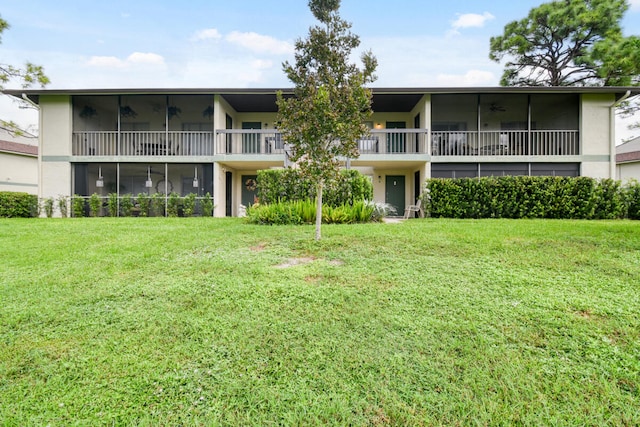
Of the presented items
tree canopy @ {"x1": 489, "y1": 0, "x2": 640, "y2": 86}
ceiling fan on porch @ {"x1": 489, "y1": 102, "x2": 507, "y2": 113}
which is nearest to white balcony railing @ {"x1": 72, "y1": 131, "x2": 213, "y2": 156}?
ceiling fan on porch @ {"x1": 489, "y1": 102, "x2": 507, "y2": 113}

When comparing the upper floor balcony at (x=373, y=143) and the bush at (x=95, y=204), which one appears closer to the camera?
the bush at (x=95, y=204)

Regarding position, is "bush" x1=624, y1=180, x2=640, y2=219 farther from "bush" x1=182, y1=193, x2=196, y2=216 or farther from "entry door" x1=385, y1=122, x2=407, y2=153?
"bush" x1=182, y1=193, x2=196, y2=216

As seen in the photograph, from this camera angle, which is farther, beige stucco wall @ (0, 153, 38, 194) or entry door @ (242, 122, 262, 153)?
beige stucco wall @ (0, 153, 38, 194)

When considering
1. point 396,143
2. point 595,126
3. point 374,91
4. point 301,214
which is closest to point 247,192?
point 396,143

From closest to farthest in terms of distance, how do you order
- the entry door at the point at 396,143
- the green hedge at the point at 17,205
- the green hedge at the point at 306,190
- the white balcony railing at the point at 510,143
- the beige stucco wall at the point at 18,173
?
1. the green hedge at the point at 306,190
2. the green hedge at the point at 17,205
3. the white balcony railing at the point at 510,143
4. the entry door at the point at 396,143
5. the beige stucco wall at the point at 18,173

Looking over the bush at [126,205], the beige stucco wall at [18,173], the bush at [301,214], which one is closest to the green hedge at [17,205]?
the bush at [126,205]

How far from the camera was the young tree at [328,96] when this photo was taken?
539 centimetres

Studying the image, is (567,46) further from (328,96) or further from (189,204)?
(189,204)

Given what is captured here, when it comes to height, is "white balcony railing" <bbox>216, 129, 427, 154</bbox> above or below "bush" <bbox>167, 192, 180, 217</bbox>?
above

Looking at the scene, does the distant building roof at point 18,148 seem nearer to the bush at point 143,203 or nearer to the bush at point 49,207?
the bush at point 49,207

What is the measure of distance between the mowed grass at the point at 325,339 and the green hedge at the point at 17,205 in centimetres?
988

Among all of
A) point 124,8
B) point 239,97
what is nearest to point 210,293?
point 239,97

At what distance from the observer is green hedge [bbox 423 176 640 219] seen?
9695 millimetres

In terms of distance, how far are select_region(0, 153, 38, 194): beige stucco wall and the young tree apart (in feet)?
66.9
